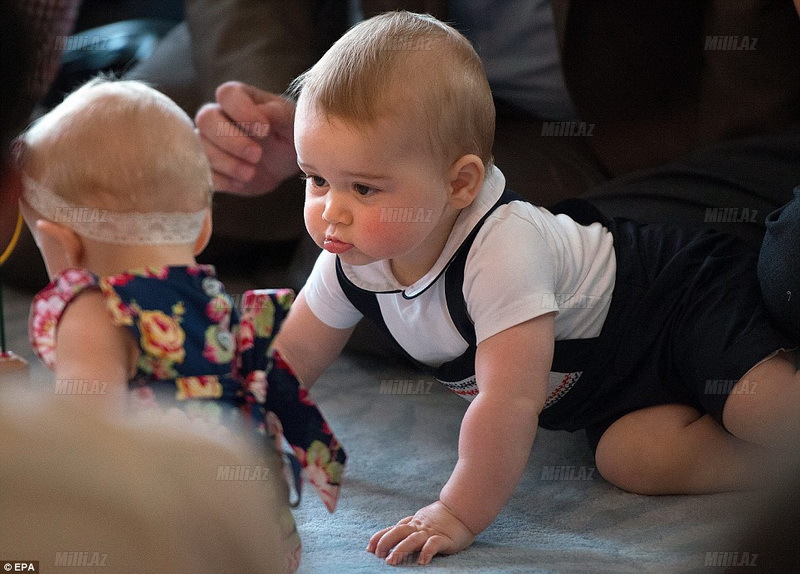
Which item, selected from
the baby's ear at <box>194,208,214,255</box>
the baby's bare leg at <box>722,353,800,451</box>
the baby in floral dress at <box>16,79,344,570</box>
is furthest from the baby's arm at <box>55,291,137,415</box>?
the baby's bare leg at <box>722,353,800,451</box>

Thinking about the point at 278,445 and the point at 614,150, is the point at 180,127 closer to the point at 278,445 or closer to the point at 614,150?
the point at 278,445

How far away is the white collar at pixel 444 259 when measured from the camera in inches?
35.8

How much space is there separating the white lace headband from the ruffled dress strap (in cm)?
4

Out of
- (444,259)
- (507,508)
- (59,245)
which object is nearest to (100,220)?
(59,245)

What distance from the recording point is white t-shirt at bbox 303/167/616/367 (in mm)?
867

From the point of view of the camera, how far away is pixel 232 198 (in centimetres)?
144

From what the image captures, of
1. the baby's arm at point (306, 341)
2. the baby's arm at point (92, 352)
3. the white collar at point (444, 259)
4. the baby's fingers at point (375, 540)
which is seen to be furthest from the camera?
the baby's arm at point (306, 341)

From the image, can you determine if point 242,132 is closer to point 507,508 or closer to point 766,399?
point 507,508

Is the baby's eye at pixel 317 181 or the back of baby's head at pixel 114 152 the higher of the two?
the back of baby's head at pixel 114 152

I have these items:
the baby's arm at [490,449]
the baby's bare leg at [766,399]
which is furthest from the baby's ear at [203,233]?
the baby's bare leg at [766,399]

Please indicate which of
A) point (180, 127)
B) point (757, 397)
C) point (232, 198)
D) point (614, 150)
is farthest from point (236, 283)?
point (757, 397)

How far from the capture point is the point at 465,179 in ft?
2.90

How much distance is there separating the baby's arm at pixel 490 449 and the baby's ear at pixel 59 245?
351 millimetres

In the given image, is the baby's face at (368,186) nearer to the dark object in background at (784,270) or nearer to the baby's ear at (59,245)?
the baby's ear at (59,245)
